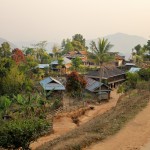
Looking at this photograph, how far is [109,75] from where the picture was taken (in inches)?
1927

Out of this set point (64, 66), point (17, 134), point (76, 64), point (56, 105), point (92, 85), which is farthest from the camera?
point (64, 66)

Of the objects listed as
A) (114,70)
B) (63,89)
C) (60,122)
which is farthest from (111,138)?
(114,70)

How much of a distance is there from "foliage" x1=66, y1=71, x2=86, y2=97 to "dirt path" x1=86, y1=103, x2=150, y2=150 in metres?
18.2

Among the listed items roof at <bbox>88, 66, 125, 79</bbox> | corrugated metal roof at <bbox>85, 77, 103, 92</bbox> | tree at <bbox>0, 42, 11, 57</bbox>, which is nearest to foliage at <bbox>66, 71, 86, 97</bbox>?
corrugated metal roof at <bbox>85, 77, 103, 92</bbox>

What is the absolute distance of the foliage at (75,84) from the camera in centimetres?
3678

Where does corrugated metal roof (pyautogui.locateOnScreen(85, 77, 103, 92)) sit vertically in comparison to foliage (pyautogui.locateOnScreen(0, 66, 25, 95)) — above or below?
below

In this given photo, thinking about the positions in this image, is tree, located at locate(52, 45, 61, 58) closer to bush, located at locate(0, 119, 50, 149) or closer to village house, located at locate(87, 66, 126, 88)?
village house, located at locate(87, 66, 126, 88)

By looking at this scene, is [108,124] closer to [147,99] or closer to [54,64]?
[147,99]

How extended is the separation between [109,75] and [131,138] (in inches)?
1319

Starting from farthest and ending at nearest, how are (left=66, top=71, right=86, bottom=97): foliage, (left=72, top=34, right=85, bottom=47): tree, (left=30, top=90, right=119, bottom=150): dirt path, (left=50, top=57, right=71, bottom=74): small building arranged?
(left=72, top=34, right=85, bottom=47): tree → (left=50, top=57, right=71, bottom=74): small building → (left=66, top=71, right=86, bottom=97): foliage → (left=30, top=90, right=119, bottom=150): dirt path

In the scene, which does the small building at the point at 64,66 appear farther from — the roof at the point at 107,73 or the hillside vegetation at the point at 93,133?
the hillside vegetation at the point at 93,133

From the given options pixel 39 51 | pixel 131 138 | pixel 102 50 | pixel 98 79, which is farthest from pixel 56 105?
pixel 39 51

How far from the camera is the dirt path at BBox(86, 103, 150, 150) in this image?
14.5 m

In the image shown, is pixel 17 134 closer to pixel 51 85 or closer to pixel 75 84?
pixel 75 84
